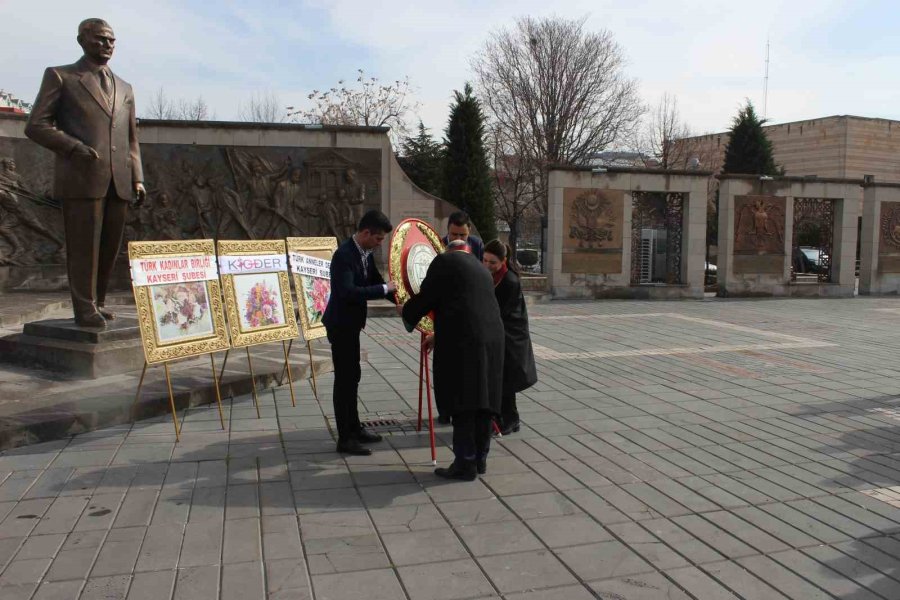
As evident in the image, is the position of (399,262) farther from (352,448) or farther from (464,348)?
(352,448)

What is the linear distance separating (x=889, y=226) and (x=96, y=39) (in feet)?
73.8

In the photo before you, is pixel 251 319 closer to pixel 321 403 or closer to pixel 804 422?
pixel 321 403

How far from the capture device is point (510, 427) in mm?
6148

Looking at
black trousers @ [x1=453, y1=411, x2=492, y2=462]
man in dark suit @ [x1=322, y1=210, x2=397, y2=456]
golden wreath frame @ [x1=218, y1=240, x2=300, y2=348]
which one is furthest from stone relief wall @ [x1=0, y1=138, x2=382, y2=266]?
black trousers @ [x1=453, y1=411, x2=492, y2=462]

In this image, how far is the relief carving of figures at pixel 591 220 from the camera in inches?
738

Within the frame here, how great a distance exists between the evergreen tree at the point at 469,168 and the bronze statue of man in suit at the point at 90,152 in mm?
17307

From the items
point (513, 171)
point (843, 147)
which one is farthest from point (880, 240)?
point (843, 147)

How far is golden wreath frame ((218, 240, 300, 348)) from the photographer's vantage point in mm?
6738

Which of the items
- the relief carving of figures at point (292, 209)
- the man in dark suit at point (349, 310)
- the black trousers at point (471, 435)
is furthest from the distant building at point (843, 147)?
the black trousers at point (471, 435)

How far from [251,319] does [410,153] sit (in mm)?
27548

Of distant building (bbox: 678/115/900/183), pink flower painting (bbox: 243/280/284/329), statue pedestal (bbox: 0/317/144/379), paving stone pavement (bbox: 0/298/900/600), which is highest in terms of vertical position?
distant building (bbox: 678/115/900/183)

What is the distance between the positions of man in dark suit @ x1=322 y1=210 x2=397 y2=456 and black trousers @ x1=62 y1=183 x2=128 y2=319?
9.89ft

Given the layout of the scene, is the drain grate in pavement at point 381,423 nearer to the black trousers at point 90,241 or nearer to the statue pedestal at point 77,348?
the statue pedestal at point 77,348

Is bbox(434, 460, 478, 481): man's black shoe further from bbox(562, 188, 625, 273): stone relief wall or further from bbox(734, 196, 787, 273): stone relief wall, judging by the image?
bbox(734, 196, 787, 273): stone relief wall
